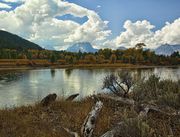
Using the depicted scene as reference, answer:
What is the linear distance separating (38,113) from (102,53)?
156 m

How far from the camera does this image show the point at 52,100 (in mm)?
11859

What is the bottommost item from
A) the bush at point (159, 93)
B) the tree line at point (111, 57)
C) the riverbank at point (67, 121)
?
the tree line at point (111, 57)

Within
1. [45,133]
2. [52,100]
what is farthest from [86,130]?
[52,100]

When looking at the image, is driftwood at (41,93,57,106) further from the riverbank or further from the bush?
the bush

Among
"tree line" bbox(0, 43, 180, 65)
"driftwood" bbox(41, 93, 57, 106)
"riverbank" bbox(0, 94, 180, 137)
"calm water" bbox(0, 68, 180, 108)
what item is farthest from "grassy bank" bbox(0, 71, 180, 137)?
"tree line" bbox(0, 43, 180, 65)

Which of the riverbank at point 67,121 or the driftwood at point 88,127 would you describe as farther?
the driftwood at point 88,127

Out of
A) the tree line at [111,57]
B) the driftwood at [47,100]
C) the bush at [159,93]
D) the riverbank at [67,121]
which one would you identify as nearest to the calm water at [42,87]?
the bush at [159,93]

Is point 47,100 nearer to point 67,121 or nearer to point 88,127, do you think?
point 67,121

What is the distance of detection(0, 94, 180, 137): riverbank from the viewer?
23.6 ft

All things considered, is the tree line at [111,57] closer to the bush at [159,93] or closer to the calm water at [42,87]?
the calm water at [42,87]

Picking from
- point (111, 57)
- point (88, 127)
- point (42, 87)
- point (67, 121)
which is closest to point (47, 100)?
point (67, 121)

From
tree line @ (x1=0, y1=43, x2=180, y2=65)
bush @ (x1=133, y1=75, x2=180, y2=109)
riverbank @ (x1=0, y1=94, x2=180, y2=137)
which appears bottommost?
tree line @ (x1=0, y1=43, x2=180, y2=65)

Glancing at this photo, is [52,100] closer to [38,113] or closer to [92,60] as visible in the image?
[38,113]

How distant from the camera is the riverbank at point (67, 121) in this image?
23.6ft
